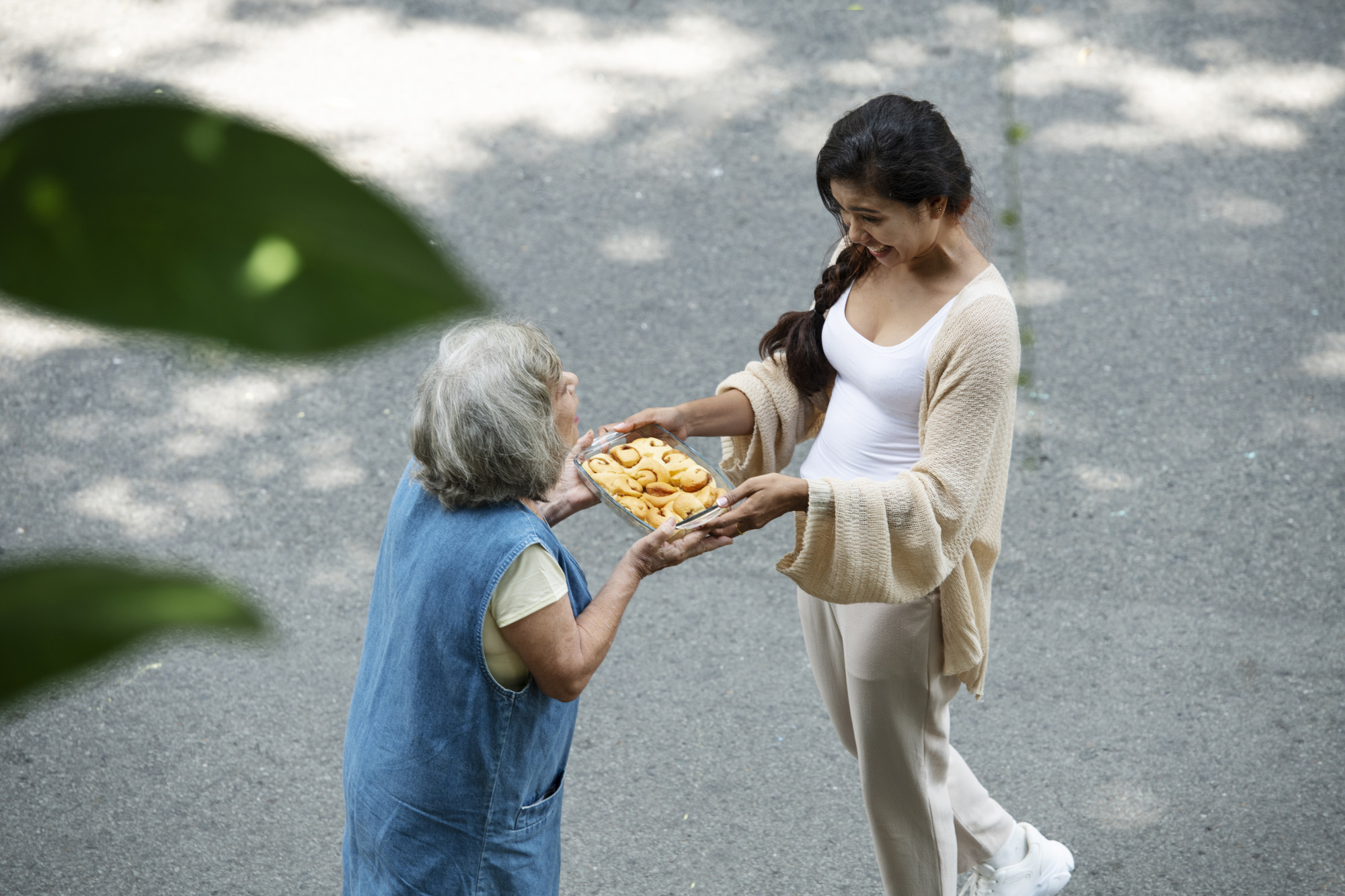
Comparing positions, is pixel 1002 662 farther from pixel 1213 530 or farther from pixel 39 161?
pixel 39 161

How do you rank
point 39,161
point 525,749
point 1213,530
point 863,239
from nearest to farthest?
point 39,161 < point 525,749 < point 863,239 < point 1213,530

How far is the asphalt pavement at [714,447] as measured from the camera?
9.95 feet

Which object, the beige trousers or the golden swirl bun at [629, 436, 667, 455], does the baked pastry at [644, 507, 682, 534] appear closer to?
the golden swirl bun at [629, 436, 667, 455]

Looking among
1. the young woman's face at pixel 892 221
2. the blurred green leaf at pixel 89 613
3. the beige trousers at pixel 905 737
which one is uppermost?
the blurred green leaf at pixel 89 613

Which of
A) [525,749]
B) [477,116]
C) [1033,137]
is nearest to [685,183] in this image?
[477,116]

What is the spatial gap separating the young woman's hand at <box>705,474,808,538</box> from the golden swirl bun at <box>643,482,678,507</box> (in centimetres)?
A: 16

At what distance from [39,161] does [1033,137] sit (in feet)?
16.8

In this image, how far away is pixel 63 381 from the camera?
4.10 m

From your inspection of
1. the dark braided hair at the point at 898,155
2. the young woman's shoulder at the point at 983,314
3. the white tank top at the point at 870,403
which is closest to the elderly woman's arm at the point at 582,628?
the white tank top at the point at 870,403

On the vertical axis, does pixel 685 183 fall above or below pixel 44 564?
below

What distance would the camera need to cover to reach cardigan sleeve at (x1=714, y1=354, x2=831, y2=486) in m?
2.43

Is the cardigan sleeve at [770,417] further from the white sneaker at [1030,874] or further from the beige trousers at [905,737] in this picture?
the white sneaker at [1030,874]

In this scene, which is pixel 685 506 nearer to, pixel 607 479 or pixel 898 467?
pixel 607 479

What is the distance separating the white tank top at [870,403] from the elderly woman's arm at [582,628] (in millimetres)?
327
